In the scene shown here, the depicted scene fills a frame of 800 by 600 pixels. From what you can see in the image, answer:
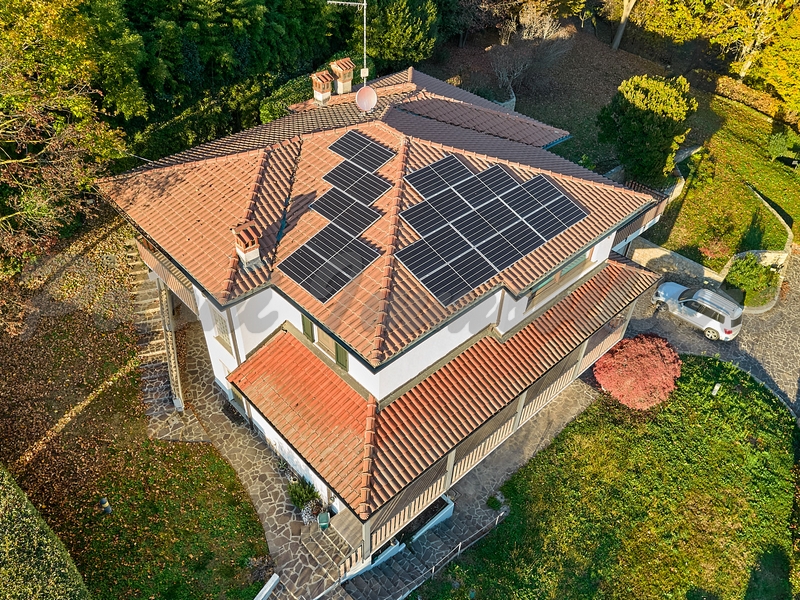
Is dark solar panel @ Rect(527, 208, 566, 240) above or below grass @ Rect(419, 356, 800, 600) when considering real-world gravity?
above

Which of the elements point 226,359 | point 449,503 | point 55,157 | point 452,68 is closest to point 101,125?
point 55,157

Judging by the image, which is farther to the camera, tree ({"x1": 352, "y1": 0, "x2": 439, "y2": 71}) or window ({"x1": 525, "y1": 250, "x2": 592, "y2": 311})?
tree ({"x1": 352, "y1": 0, "x2": 439, "y2": 71})

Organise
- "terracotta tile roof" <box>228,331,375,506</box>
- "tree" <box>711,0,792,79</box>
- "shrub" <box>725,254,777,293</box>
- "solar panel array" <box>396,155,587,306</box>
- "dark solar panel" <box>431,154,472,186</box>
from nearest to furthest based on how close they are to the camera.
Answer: "terracotta tile roof" <box>228,331,375,506</box>
"solar panel array" <box>396,155,587,306</box>
"dark solar panel" <box>431,154,472,186</box>
"shrub" <box>725,254,777,293</box>
"tree" <box>711,0,792,79</box>

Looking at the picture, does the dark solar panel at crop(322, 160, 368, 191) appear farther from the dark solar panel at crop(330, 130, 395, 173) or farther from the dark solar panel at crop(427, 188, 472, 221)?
the dark solar panel at crop(427, 188, 472, 221)

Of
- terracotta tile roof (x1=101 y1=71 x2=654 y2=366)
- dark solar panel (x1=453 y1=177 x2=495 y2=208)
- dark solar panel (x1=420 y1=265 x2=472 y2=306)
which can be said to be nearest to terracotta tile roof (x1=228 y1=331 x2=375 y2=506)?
terracotta tile roof (x1=101 y1=71 x2=654 y2=366)

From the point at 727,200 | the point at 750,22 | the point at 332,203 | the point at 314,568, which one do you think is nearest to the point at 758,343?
Answer: the point at 727,200
